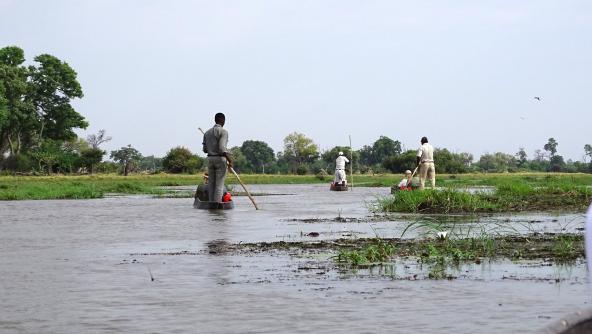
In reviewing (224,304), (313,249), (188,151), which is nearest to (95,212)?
(313,249)

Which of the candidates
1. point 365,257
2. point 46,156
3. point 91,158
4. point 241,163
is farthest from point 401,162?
point 365,257

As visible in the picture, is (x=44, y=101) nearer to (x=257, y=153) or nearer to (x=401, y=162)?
(x=401, y=162)

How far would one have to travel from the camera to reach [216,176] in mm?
20141

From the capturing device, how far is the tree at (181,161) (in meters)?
79.7

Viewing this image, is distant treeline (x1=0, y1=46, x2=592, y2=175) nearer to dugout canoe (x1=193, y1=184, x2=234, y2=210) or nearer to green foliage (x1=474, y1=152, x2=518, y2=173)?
green foliage (x1=474, y1=152, x2=518, y2=173)

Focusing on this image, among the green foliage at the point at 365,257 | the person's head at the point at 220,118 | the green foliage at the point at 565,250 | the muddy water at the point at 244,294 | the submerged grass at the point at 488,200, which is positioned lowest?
the muddy water at the point at 244,294

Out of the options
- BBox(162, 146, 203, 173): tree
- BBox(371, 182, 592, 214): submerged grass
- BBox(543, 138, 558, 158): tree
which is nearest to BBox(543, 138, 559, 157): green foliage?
BBox(543, 138, 558, 158): tree

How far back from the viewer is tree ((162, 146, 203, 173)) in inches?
3137

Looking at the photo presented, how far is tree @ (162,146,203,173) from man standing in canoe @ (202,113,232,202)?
5966 centimetres

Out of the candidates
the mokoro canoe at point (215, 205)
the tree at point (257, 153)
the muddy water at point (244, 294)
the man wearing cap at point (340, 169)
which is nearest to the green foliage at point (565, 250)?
the muddy water at point (244, 294)

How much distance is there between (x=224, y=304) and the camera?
6637mm

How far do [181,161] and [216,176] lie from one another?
60.2 m

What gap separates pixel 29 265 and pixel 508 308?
5.09 meters

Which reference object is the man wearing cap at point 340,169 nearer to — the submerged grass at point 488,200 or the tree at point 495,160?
the submerged grass at point 488,200
